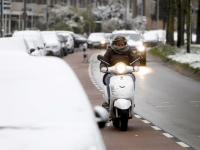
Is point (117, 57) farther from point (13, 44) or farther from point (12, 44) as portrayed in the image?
point (13, 44)

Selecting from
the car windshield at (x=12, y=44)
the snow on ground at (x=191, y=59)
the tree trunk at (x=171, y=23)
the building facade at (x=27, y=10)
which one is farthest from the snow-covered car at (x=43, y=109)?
the building facade at (x=27, y=10)

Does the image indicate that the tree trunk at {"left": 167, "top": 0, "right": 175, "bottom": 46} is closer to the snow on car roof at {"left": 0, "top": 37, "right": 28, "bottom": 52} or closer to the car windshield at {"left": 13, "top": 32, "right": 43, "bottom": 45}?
the car windshield at {"left": 13, "top": 32, "right": 43, "bottom": 45}

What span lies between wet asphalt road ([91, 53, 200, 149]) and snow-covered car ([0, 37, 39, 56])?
2.89 metres

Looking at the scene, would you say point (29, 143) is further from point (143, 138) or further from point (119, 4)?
point (119, 4)

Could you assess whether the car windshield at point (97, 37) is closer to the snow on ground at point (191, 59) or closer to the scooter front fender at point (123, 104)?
the snow on ground at point (191, 59)

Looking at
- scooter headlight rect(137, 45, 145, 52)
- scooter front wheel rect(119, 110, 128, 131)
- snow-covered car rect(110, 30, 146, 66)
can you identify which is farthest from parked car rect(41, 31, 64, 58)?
scooter front wheel rect(119, 110, 128, 131)

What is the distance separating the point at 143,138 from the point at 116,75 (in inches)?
48.7

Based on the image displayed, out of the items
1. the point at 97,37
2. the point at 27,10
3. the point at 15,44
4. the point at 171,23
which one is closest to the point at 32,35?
the point at 15,44

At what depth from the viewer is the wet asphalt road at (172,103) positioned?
424 inches

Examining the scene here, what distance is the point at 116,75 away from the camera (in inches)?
408

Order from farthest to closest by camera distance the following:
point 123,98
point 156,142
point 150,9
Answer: point 150,9 < point 123,98 < point 156,142

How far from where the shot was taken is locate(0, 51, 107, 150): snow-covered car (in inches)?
169

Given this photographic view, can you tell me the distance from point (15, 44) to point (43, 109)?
18516 millimetres

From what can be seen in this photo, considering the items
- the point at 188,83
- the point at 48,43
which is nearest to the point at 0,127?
the point at 188,83
